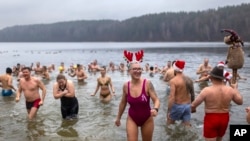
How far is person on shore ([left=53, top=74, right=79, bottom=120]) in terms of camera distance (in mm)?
9278

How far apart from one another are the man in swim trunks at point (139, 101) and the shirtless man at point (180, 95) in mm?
1488

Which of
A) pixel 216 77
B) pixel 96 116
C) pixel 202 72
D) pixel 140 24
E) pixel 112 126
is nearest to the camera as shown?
pixel 216 77

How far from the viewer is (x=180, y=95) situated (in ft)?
26.0

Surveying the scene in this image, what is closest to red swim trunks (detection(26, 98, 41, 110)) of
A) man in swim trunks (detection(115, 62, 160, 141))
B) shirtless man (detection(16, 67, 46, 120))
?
shirtless man (detection(16, 67, 46, 120))

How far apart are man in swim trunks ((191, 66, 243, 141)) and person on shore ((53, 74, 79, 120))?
179 inches

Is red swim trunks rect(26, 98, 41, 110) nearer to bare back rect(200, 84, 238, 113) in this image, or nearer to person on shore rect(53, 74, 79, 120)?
person on shore rect(53, 74, 79, 120)

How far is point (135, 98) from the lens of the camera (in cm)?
614

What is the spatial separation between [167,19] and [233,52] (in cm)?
17774

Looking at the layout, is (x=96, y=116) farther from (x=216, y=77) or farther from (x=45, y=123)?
(x=216, y=77)

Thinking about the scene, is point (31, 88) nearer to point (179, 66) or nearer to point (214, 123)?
point (179, 66)

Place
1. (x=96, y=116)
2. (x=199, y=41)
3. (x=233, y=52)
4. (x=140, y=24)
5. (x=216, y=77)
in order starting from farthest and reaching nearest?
(x=140, y=24) < (x=199, y=41) < (x=96, y=116) < (x=233, y=52) < (x=216, y=77)

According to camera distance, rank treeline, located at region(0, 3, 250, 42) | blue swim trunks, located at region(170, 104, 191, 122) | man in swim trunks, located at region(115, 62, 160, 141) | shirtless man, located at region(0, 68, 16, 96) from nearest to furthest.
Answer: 1. man in swim trunks, located at region(115, 62, 160, 141)
2. blue swim trunks, located at region(170, 104, 191, 122)
3. shirtless man, located at region(0, 68, 16, 96)
4. treeline, located at region(0, 3, 250, 42)

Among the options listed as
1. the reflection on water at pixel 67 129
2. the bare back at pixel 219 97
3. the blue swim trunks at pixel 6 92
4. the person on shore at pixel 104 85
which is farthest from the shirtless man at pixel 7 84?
the bare back at pixel 219 97

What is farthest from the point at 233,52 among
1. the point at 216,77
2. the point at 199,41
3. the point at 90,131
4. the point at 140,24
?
the point at 140,24
